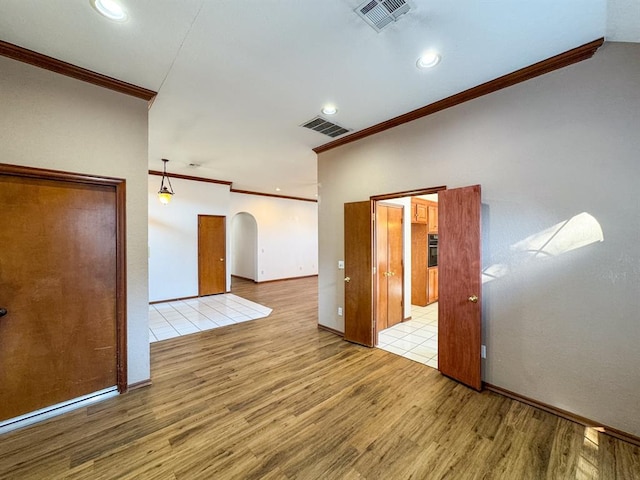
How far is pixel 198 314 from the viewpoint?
535 cm

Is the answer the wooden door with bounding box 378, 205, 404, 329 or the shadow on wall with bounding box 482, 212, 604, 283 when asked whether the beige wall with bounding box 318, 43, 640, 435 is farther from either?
the wooden door with bounding box 378, 205, 404, 329

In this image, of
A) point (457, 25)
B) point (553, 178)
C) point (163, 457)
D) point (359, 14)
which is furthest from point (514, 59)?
point (163, 457)

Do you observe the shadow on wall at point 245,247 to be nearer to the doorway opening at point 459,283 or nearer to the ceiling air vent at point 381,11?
the doorway opening at point 459,283

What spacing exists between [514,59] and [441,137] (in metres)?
0.89

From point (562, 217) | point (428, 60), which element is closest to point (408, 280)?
point (562, 217)

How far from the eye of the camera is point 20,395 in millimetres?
2174

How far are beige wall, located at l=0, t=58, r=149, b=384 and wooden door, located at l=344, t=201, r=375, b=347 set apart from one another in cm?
262

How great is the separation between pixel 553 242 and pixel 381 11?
2374 mm

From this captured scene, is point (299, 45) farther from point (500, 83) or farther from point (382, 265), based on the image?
point (382, 265)

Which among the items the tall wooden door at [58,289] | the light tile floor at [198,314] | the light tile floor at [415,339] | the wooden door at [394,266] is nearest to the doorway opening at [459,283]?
the light tile floor at [415,339]

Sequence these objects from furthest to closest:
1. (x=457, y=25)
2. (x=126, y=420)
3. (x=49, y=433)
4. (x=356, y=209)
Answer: (x=356, y=209) → (x=126, y=420) → (x=49, y=433) → (x=457, y=25)

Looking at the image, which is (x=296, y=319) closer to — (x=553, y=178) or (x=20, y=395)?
(x=20, y=395)

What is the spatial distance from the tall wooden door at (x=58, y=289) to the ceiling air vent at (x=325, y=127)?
2.39 m

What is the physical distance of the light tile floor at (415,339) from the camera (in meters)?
3.41
